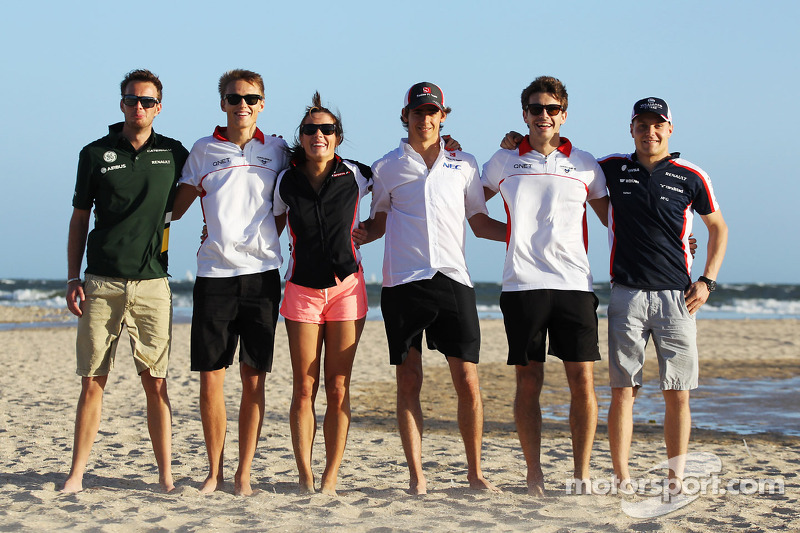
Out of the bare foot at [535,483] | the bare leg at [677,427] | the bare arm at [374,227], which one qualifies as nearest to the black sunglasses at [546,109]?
the bare arm at [374,227]

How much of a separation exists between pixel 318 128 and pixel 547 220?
142cm

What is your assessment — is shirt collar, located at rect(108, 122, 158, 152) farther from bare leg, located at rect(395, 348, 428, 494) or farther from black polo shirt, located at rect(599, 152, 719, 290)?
black polo shirt, located at rect(599, 152, 719, 290)

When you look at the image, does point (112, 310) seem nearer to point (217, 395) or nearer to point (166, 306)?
point (166, 306)

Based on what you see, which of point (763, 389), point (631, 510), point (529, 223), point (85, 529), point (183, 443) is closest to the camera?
point (85, 529)

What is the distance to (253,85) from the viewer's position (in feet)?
15.1

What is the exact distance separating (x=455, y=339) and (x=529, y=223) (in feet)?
2.60

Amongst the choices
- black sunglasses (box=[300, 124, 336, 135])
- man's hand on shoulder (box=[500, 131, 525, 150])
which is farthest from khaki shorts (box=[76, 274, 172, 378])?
man's hand on shoulder (box=[500, 131, 525, 150])

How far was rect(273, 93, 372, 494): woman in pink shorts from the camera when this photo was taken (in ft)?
14.6

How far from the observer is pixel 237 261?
446 cm

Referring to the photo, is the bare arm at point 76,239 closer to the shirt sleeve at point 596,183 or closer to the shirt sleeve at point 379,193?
the shirt sleeve at point 379,193

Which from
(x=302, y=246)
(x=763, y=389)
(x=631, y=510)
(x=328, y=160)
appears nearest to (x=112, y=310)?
(x=302, y=246)

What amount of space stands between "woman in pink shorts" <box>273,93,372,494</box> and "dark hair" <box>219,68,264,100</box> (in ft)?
1.12

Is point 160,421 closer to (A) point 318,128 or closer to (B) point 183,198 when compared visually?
(B) point 183,198

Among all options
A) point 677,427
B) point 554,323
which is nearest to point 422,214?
point 554,323
